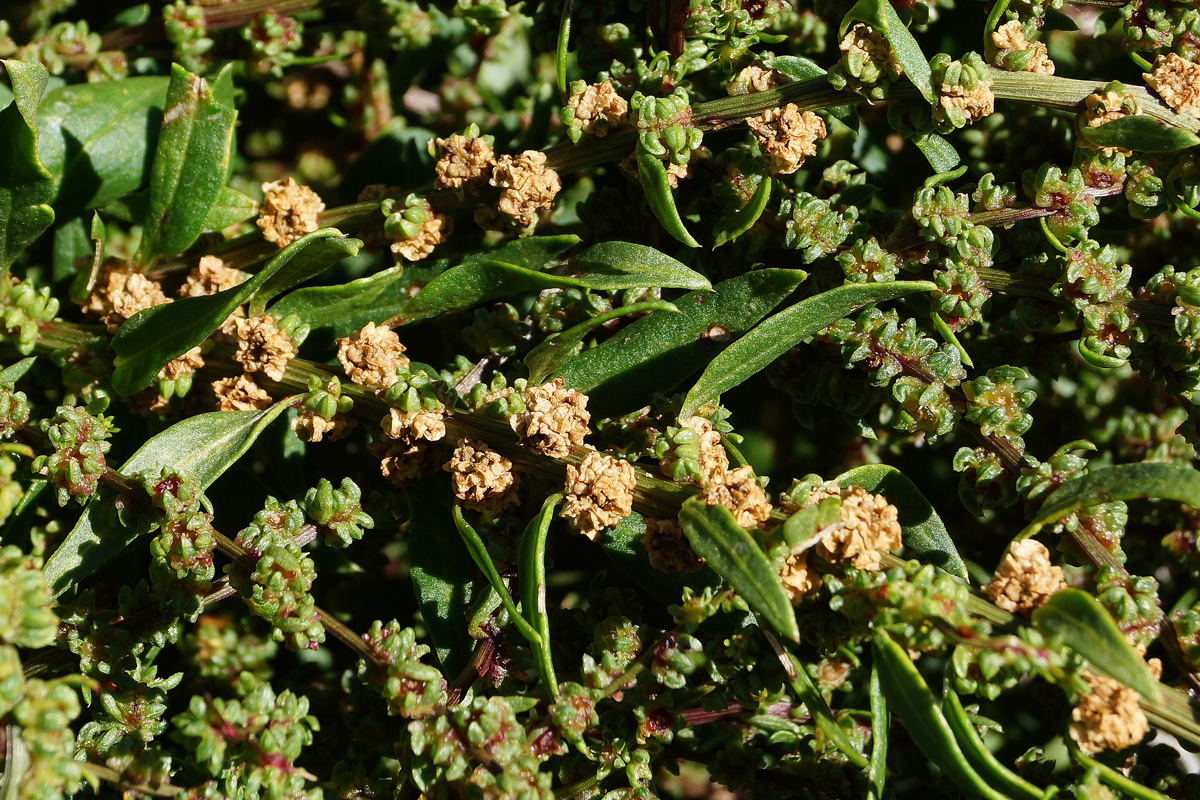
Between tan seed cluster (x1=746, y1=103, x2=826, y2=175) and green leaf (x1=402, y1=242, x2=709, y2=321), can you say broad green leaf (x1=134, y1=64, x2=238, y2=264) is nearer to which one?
green leaf (x1=402, y1=242, x2=709, y2=321)

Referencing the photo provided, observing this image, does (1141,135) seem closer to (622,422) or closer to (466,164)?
(622,422)

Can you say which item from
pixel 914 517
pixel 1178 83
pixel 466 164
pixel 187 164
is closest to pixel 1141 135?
pixel 1178 83

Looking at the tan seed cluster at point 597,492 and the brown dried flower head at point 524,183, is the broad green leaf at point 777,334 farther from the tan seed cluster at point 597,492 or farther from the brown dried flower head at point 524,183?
the brown dried flower head at point 524,183

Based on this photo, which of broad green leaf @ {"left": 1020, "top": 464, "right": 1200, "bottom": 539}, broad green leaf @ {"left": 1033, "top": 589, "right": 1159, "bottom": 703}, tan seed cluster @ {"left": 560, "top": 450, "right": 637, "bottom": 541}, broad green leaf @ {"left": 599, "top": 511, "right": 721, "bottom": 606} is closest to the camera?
broad green leaf @ {"left": 1033, "top": 589, "right": 1159, "bottom": 703}

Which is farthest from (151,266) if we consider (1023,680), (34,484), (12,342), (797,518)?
(1023,680)

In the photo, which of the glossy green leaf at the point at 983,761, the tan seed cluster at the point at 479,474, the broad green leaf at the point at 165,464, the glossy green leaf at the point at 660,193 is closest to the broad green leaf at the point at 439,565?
the tan seed cluster at the point at 479,474

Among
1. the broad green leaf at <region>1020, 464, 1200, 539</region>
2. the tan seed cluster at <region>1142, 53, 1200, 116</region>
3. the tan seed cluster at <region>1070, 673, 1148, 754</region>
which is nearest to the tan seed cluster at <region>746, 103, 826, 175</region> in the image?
the tan seed cluster at <region>1142, 53, 1200, 116</region>

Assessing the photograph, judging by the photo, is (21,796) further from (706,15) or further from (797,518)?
(706,15)
